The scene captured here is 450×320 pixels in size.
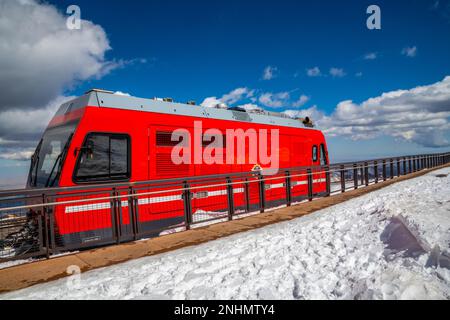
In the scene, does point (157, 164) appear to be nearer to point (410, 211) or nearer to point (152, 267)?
point (152, 267)

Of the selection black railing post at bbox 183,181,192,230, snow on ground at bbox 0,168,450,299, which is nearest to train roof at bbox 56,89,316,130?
black railing post at bbox 183,181,192,230

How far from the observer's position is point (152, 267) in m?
4.34

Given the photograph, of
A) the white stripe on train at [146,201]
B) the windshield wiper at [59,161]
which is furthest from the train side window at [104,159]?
the white stripe on train at [146,201]

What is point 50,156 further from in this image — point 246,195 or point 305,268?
point 305,268

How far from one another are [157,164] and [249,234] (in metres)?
3.24

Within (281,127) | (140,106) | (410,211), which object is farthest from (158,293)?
(281,127)

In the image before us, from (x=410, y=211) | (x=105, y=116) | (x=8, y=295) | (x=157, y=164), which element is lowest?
(x=8, y=295)

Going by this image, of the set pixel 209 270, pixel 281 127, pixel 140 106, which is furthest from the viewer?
pixel 281 127

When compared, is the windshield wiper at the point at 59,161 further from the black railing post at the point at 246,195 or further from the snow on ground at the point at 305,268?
the black railing post at the point at 246,195

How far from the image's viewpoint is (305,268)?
377cm

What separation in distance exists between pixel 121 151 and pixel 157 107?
1721mm

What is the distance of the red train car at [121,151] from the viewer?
6.45 m

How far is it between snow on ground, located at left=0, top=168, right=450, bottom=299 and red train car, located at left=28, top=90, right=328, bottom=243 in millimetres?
2548
